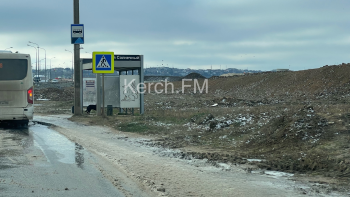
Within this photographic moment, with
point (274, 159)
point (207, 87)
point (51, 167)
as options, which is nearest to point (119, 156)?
point (51, 167)

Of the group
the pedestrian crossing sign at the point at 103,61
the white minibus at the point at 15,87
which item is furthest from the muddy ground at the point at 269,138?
the white minibus at the point at 15,87

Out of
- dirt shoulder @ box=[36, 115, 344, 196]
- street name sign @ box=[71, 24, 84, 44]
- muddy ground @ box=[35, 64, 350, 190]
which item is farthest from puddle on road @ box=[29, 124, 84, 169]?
street name sign @ box=[71, 24, 84, 44]

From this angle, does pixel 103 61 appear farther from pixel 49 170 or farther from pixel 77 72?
pixel 49 170

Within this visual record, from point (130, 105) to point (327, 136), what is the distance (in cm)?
1374

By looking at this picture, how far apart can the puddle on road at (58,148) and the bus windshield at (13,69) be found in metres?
2.50

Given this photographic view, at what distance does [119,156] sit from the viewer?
10.4 meters

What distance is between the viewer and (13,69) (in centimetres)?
1670

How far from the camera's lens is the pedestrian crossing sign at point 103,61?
19.9 m

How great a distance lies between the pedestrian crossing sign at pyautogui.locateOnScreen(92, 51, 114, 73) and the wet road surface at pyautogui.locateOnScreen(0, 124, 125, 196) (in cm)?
705

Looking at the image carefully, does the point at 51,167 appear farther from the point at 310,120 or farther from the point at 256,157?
the point at 310,120

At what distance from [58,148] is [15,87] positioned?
6.07 m

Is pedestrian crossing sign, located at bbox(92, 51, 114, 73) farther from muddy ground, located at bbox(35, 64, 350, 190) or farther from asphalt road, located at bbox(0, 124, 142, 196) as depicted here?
asphalt road, located at bbox(0, 124, 142, 196)

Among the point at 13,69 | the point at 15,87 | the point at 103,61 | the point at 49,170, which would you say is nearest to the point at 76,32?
the point at 103,61

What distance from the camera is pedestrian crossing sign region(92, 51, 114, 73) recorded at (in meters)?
19.9
